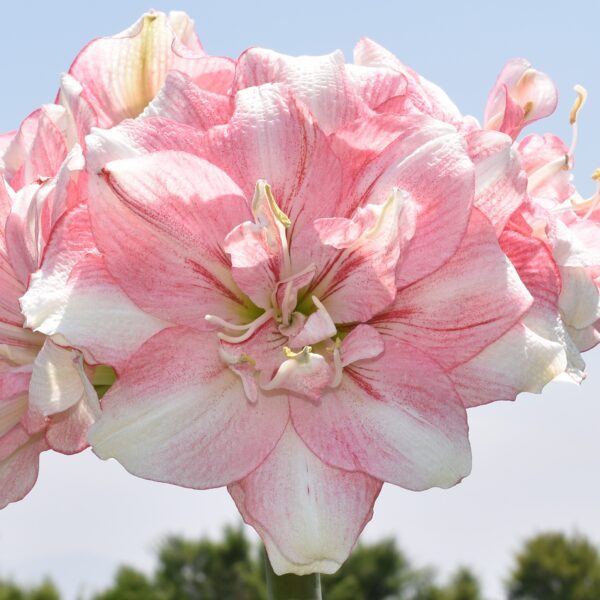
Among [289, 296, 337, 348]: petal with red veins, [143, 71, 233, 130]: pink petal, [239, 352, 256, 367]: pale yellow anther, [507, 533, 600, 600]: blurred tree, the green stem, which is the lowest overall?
[507, 533, 600, 600]: blurred tree

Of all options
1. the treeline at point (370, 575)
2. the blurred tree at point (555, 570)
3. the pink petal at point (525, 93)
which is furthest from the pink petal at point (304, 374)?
the blurred tree at point (555, 570)

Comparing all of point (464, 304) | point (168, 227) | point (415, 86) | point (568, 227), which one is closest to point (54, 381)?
point (168, 227)

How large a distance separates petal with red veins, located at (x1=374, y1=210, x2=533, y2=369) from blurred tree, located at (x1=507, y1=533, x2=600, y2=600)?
19076mm

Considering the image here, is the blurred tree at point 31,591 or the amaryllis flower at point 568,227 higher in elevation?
the amaryllis flower at point 568,227

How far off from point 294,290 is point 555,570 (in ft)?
63.1

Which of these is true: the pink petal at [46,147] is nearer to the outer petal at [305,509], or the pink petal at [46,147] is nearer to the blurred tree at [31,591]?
the outer petal at [305,509]

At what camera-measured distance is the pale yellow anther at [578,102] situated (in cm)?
147

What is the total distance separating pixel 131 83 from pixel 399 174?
0.38m

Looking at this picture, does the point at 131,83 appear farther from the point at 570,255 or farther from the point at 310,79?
the point at 570,255

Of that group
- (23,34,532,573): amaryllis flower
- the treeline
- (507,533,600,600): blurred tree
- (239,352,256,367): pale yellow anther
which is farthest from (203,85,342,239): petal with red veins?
(507,533,600,600): blurred tree

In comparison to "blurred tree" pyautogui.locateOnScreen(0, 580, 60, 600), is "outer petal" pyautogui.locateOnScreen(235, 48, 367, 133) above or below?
above

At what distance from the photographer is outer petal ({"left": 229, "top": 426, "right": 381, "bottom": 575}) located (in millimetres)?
1120

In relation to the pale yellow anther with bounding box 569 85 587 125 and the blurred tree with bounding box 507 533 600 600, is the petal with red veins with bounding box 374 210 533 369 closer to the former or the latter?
the pale yellow anther with bounding box 569 85 587 125

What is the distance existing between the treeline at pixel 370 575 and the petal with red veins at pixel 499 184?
15770 millimetres
